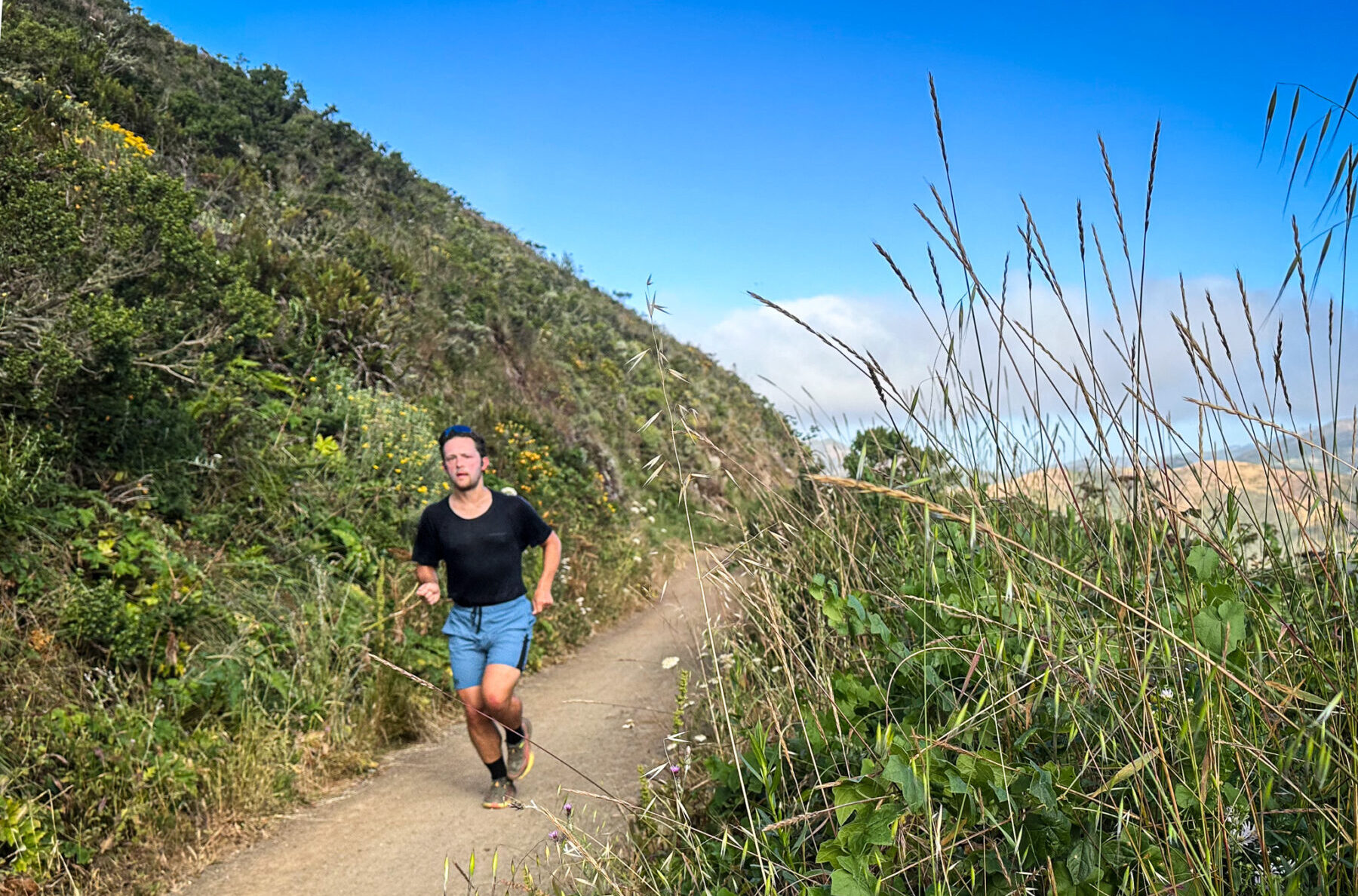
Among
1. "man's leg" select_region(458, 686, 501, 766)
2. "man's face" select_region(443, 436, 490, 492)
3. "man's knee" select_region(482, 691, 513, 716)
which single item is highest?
"man's face" select_region(443, 436, 490, 492)

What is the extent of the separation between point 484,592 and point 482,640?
0.86 feet

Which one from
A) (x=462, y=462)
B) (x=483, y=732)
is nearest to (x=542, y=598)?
(x=483, y=732)

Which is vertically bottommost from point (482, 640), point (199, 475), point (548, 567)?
point (482, 640)

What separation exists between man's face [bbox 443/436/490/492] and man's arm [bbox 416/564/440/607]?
20.0 inches

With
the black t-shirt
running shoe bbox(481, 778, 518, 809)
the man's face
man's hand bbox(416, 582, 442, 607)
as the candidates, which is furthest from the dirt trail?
the man's face

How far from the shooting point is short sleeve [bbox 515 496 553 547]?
5.27m

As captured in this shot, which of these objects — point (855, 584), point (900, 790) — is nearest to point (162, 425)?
point (855, 584)

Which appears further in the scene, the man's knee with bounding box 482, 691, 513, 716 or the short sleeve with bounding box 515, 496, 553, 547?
the short sleeve with bounding box 515, 496, 553, 547

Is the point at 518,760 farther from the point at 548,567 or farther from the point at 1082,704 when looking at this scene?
the point at 1082,704

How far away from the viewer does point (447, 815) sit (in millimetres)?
4758

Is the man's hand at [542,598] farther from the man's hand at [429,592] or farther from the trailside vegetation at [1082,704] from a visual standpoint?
the trailside vegetation at [1082,704]

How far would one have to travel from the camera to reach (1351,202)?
187 cm

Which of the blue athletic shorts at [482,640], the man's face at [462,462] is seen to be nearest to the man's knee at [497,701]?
the blue athletic shorts at [482,640]

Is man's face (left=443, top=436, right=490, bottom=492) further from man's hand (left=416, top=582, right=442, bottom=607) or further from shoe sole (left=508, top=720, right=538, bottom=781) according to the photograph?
shoe sole (left=508, top=720, right=538, bottom=781)
